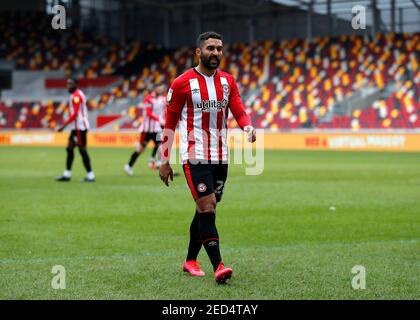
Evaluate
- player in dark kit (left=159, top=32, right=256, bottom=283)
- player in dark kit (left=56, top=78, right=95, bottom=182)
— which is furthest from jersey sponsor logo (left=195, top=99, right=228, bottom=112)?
player in dark kit (left=56, top=78, right=95, bottom=182)

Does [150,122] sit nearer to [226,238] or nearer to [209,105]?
[226,238]

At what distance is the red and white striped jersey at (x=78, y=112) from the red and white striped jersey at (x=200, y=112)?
9.39 meters

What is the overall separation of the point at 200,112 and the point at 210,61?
18.2 inches

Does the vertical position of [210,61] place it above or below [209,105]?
above

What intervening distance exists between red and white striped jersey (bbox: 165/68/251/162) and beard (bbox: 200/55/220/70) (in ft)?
0.42

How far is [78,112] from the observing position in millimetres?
16125

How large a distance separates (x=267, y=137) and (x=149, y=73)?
11.7 meters

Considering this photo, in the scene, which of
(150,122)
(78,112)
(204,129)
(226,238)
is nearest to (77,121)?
(78,112)

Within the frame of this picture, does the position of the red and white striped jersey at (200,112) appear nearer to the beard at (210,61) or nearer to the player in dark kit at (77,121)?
the beard at (210,61)

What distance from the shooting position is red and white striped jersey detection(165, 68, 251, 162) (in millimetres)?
6871

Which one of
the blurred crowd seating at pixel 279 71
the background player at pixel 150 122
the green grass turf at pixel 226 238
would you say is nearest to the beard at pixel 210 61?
the green grass turf at pixel 226 238

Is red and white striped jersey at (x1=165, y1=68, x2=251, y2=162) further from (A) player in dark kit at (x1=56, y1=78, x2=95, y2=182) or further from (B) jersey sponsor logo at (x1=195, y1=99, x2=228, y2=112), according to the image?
(A) player in dark kit at (x1=56, y1=78, x2=95, y2=182)

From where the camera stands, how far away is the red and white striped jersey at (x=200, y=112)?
6871 mm

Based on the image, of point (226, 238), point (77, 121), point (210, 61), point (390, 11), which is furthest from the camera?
point (390, 11)
